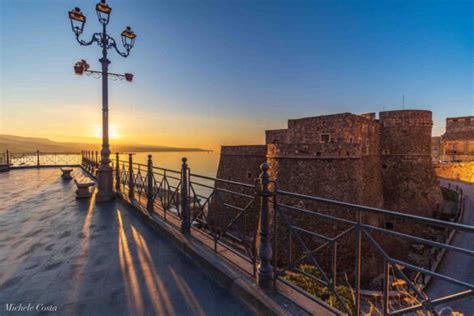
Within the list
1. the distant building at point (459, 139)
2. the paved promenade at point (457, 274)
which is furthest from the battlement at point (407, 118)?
the distant building at point (459, 139)

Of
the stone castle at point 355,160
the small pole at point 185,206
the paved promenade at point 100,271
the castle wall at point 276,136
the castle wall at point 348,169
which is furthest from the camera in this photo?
the castle wall at point 276,136

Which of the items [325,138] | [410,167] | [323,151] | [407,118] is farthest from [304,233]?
[407,118]

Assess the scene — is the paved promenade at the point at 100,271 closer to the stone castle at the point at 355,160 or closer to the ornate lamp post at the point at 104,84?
the ornate lamp post at the point at 104,84

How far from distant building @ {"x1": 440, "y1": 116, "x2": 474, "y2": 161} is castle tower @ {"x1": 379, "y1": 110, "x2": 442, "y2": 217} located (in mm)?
27028

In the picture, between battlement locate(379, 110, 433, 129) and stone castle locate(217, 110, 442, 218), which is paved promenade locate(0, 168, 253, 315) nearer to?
stone castle locate(217, 110, 442, 218)

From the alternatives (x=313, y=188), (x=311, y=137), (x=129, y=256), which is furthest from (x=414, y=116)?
(x=129, y=256)

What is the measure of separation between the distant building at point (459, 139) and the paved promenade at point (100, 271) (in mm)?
49709

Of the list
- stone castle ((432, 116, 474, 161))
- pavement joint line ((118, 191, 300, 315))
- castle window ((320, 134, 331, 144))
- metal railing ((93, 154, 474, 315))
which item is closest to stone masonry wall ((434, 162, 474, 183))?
stone castle ((432, 116, 474, 161))

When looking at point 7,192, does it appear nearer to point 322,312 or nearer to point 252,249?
point 252,249

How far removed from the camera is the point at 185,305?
89.8 inches

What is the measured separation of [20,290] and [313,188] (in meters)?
11.8

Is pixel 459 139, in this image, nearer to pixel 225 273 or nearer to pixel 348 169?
pixel 348 169

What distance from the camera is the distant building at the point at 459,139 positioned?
3411cm

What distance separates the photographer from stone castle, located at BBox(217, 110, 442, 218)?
11.7 m
